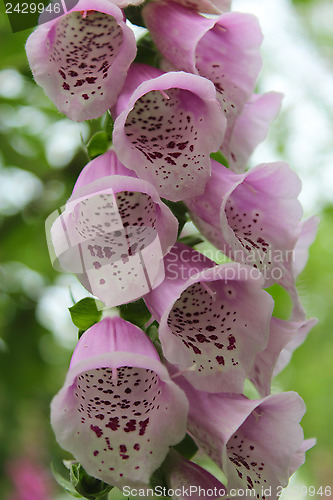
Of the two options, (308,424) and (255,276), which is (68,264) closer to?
(255,276)

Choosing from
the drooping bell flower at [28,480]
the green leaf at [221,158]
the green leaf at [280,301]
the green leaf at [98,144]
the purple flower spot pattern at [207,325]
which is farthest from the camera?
the drooping bell flower at [28,480]

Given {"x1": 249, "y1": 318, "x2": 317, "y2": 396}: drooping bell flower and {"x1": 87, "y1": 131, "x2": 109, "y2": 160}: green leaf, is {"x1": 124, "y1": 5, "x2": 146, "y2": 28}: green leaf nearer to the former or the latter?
{"x1": 87, "y1": 131, "x2": 109, "y2": 160}: green leaf

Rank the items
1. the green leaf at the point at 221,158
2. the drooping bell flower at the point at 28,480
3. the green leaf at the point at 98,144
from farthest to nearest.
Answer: the drooping bell flower at the point at 28,480
the green leaf at the point at 221,158
the green leaf at the point at 98,144

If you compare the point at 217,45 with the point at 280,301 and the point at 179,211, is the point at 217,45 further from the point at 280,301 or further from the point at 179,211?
the point at 280,301

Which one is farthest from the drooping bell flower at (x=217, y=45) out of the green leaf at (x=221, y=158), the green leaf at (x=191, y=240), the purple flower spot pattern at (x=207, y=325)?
the purple flower spot pattern at (x=207, y=325)

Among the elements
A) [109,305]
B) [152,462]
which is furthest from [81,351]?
[152,462]

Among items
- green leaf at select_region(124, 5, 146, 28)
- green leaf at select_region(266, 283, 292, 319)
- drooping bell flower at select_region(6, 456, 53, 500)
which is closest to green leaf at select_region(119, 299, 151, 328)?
green leaf at select_region(124, 5, 146, 28)

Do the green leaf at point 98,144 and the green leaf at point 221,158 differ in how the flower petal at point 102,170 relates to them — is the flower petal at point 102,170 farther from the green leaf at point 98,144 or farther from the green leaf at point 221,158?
the green leaf at point 221,158
